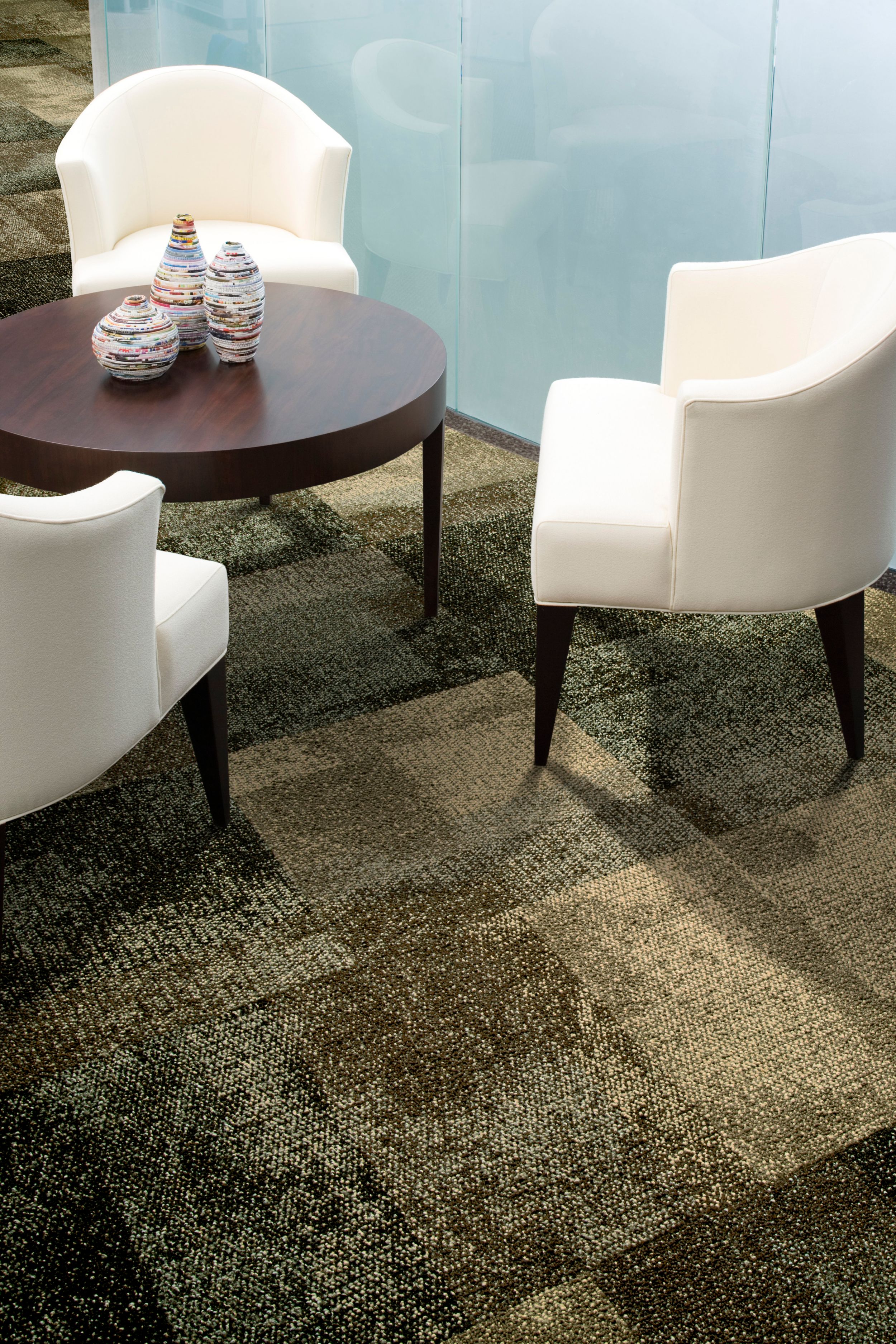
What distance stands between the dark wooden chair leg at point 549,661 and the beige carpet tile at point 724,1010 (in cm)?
32

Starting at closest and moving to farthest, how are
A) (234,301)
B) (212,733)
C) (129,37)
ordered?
(212,733), (234,301), (129,37)

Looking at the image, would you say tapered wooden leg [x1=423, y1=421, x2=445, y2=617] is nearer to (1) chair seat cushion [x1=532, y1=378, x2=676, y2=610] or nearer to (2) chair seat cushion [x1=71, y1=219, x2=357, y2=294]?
(1) chair seat cushion [x1=532, y1=378, x2=676, y2=610]

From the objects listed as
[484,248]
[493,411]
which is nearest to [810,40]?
[484,248]

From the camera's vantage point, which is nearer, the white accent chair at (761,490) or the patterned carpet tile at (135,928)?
the patterned carpet tile at (135,928)

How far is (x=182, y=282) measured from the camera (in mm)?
2309

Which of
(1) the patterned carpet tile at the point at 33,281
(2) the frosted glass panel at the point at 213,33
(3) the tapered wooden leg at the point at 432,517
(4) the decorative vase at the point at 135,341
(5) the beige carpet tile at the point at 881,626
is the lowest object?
(5) the beige carpet tile at the point at 881,626

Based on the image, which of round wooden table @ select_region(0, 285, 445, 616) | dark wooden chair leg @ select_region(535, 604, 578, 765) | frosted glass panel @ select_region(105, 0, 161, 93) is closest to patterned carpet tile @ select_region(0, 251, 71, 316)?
frosted glass panel @ select_region(105, 0, 161, 93)

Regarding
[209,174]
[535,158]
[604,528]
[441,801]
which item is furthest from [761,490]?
[209,174]

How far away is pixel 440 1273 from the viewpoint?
1.34 meters

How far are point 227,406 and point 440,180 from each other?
5.61ft

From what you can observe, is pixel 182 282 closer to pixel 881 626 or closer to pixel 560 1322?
pixel 881 626

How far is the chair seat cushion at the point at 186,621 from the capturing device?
68.0 inches

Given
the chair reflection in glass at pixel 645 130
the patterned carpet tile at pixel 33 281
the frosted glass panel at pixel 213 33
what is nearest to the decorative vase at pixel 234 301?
the chair reflection in glass at pixel 645 130

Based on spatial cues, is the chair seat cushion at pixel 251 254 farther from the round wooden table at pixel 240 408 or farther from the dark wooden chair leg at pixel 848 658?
the dark wooden chair leg at pixel 848 658
